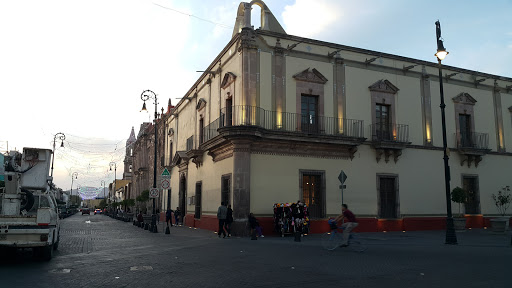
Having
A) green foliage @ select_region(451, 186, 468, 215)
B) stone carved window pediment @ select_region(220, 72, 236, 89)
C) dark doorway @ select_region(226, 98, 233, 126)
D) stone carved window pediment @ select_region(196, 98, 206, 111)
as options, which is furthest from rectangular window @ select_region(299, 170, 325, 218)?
stone carved window pediment @ select_region(196, 98, 206, 111)

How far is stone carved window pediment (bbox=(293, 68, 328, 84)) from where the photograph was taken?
21.2 m

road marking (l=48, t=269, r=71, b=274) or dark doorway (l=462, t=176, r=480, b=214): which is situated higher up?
dark doorway (l=462, t=176, r=480, b=214)

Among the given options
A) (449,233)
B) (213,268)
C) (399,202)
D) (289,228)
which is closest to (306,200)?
(289,228)

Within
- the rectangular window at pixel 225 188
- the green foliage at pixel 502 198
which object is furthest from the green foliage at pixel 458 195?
the rectangular window at pixel 225 188

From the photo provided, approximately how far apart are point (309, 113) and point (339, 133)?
1.92 m

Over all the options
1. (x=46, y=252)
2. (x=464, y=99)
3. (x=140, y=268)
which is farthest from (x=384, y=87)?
(x=46, y=252)

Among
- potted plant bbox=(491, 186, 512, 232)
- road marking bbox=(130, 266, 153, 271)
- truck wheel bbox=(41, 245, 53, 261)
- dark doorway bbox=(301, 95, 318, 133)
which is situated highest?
dark doorway bbox=(301, 95, 318, 133)

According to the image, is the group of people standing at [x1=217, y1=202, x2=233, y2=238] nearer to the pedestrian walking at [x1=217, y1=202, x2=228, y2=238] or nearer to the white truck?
the pedestrian walking at [x1=217, y1=202, x2=228, y2=238]

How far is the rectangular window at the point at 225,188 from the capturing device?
68.9ft

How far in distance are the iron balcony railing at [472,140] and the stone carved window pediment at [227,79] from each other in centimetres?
1416

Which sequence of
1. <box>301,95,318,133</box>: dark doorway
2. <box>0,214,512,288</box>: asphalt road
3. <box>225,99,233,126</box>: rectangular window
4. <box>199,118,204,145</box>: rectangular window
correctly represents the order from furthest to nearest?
1. <box>199,118,204,145</box>: rectangular window
2. <box>225,99,233,126</box>: rectangular window
3. <box>301,95,318,133</box>: dark doorway
4. <box>0,214,512,288</box>: asphalt road

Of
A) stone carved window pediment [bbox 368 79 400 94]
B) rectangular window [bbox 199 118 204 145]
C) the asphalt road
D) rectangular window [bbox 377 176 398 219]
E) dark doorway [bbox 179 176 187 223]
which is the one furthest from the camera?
dark doorway [bbox 179 176 187 223]

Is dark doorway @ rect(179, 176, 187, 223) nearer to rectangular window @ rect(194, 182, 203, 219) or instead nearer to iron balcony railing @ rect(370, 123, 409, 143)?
rectangular window @ rect(194, 182, 203, 219)

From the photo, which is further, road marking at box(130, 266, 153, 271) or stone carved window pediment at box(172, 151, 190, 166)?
stone carved window pediment at box(172, 151, 190, 166)
